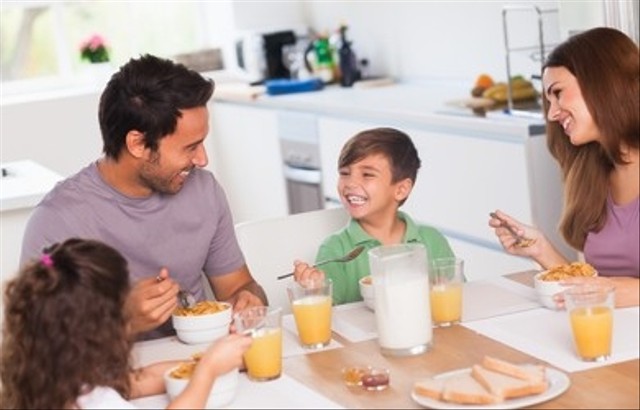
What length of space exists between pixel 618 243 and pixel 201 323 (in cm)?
83

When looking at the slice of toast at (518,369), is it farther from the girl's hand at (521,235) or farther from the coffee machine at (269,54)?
the coffee machine at (269,54)

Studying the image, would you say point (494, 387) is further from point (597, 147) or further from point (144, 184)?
point (144, 184)

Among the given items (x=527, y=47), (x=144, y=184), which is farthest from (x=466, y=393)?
(x=527, y=47)

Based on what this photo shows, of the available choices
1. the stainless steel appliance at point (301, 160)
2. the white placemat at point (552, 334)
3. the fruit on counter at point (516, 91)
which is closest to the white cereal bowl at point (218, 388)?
the white placemat at point (552, 334)

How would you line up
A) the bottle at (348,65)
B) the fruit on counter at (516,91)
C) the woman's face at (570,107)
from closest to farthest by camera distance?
the woman's face at (570,107) < the fruit on counter at (516,91) < the bottle at (348,65)

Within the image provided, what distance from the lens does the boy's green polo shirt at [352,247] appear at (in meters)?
2.90

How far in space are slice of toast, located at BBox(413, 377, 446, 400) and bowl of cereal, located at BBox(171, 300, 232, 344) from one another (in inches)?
22.6

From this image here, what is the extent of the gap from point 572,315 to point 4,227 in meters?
2.15

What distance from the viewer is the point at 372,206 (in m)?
2.98

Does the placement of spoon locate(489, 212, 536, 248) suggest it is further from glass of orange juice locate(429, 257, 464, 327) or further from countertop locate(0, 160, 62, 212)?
countertop locate(0, 160, 62, 212)

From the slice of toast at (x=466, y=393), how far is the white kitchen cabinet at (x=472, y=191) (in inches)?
79.4

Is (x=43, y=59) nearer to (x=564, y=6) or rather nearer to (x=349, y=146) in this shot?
(x=564, y=6)

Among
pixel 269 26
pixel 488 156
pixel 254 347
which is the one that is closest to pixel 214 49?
pixel 269 26

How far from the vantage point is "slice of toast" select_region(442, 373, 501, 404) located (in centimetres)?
193
